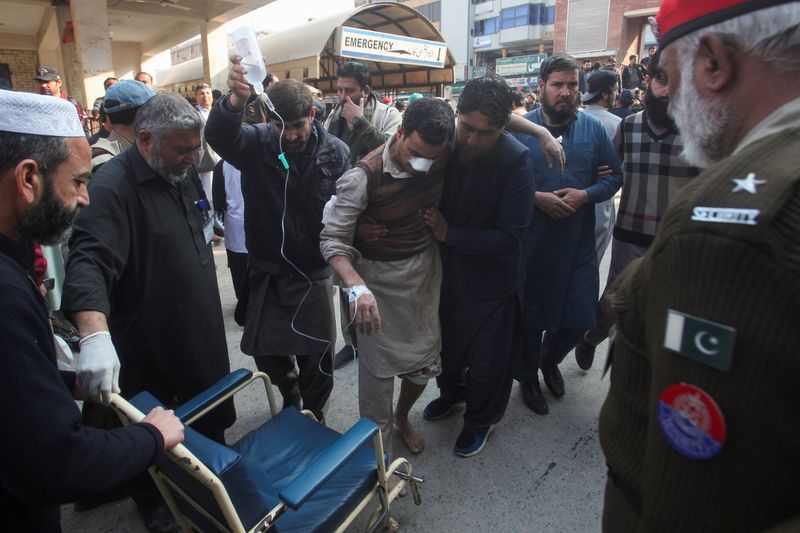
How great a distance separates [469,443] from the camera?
245 centimetres

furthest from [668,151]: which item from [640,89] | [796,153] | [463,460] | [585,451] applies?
[640,89]

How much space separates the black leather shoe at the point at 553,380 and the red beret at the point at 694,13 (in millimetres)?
2410

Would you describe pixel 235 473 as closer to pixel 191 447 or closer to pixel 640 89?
pixel 191 447

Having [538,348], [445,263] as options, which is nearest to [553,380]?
[538,348]

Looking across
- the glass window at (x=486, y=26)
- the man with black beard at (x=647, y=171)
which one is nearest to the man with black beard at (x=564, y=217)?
the man with black beard at (x=647, y=171)

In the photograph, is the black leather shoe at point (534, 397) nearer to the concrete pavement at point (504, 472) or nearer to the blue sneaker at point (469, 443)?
the concrete pavement at point (504, 472)

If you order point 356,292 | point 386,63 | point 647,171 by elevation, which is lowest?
point 356,292

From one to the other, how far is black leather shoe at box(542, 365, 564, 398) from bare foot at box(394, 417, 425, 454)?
0.92 m

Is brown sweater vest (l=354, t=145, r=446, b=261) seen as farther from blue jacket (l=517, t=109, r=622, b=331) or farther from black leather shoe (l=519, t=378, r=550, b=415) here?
black leather shoe (l=519, t=378, r=550, b=415)

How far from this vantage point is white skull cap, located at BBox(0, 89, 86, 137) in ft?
3.29

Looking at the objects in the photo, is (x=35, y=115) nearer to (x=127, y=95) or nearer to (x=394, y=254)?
(x=394, y=254)

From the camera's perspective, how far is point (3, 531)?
1030 millimetres

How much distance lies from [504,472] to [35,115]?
7.56 feet

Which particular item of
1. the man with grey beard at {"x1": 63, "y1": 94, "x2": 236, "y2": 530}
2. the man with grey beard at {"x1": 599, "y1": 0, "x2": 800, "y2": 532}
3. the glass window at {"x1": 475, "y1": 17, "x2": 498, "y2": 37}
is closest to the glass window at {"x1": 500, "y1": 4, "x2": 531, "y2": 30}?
the glass window at {"x1": 475, "y1": 17, "x2": 498, "y2": 37}
